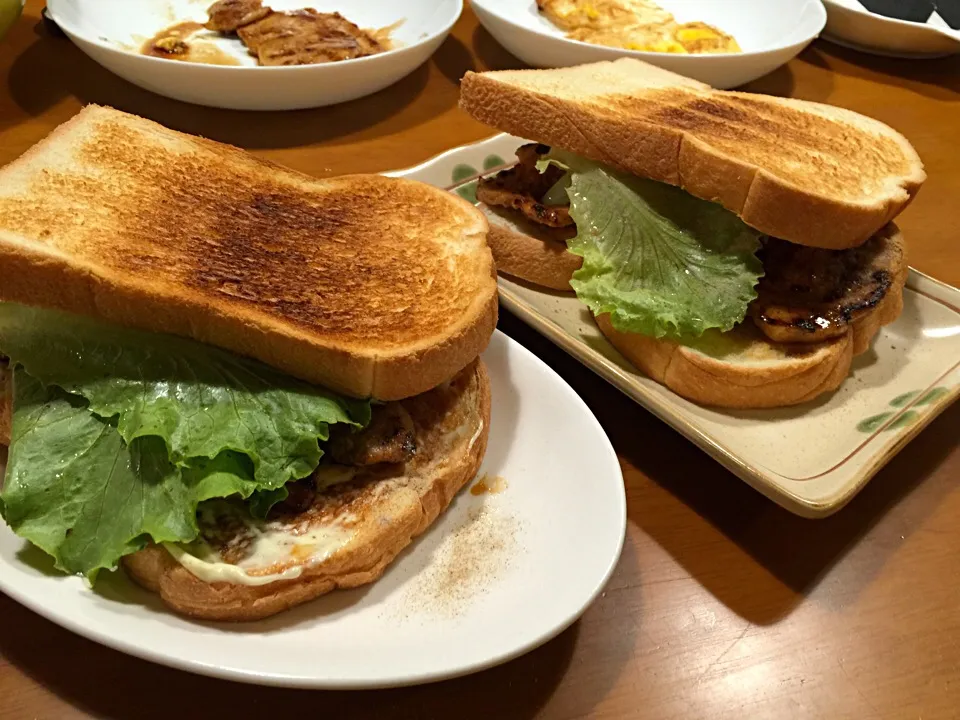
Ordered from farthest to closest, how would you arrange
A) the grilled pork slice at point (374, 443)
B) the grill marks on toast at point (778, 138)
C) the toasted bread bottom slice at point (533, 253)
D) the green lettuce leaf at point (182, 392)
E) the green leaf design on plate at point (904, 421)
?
the toasted bread bottom slice at point (533, 253) < the grill marks on toast at point (778, 138) < the green leaf design on plate at point (904, 421) < the grilled pork slice at point (374, 443) < the green lettuce leaf at point (182, 392)

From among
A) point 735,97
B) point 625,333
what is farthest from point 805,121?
point 625,333

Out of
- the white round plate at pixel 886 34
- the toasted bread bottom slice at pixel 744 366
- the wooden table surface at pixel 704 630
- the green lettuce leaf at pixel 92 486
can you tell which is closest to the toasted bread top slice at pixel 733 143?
the toasted bread bottom slice at pixel 744 366

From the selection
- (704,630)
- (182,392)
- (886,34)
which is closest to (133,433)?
(182,392)

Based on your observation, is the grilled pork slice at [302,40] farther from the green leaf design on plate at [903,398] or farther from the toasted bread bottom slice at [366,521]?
the green leaf design on plate at [903,398]

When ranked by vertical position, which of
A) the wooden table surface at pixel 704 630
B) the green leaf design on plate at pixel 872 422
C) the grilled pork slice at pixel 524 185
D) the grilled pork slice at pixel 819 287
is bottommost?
the wooden table surface at pixel 704 630

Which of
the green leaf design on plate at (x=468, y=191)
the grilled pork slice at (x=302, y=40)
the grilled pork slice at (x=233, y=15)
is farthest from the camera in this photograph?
the grilled pork slice at (x=233, y=15)

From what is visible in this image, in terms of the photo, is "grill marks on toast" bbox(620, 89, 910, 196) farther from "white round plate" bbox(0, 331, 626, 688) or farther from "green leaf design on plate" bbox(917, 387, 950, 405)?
"white round plate" bbox(0, 331, 626, 688)
